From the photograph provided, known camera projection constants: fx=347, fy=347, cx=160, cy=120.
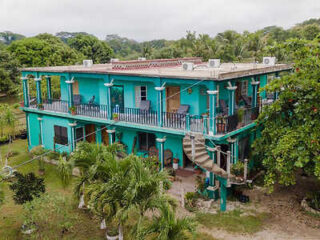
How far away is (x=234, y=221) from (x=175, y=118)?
544 centimetres

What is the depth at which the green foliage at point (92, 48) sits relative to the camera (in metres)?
70.8

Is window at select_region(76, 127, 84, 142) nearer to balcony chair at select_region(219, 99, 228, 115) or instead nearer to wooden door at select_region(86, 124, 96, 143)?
wooden door at select_region(86, 124, 96, 143)

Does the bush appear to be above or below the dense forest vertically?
below

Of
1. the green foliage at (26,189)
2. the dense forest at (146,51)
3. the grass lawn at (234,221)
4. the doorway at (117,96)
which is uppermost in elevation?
the dense forest at (146,51)

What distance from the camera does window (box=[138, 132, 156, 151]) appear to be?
19906mm

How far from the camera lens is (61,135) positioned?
72.6ft

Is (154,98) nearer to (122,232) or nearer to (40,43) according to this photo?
(122,232)

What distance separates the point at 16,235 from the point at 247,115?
11.8 meters

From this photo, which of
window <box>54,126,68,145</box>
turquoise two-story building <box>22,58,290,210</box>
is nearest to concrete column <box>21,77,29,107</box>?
turquoise two-story building <box>22,58,290,210</box>

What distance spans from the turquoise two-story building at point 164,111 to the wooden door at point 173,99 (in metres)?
0.05

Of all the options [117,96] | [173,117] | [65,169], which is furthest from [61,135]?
[65,169]

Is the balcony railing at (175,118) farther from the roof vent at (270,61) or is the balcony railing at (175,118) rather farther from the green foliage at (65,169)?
the green foliage at (65,169)

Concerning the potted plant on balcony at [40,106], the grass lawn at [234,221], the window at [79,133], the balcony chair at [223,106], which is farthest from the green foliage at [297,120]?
the potted plant on balcony at [40,106]

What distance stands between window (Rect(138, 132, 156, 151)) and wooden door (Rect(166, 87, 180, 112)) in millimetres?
1973
